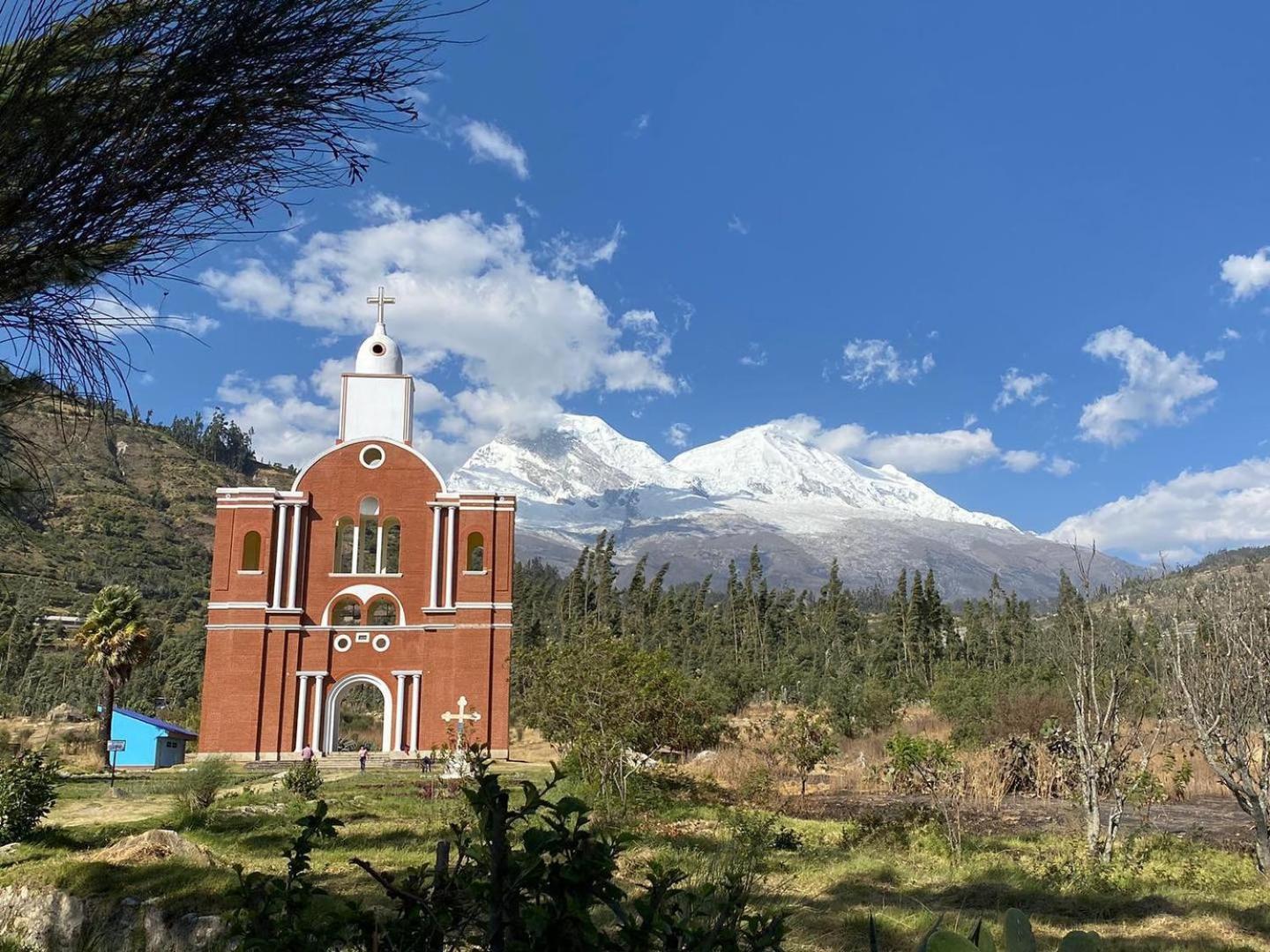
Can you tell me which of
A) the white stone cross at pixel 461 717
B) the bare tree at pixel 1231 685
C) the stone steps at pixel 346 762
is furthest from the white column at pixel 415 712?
the bare tree at pixel 1231 685

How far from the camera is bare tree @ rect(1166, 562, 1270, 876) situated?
1044cm

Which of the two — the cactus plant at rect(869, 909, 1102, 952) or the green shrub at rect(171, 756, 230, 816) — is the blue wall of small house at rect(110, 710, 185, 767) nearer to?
the green shrub at rect(171, 756, 230, 816)

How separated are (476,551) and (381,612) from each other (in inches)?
184

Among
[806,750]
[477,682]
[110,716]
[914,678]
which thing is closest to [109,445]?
[806,750]

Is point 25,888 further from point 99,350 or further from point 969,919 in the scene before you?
point 969,919

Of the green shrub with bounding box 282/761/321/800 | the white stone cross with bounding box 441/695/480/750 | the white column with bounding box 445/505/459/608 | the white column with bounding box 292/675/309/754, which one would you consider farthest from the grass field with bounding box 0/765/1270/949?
the white column with bounding box 445/505/459/608

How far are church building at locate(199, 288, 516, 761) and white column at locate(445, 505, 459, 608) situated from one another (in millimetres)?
35

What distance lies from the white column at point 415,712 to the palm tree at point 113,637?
6.75 metres

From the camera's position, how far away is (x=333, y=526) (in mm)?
26922

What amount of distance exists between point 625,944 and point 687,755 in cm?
2248

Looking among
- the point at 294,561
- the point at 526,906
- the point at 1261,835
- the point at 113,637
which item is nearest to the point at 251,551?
the point at 294,561

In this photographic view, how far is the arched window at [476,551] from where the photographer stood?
2734cm

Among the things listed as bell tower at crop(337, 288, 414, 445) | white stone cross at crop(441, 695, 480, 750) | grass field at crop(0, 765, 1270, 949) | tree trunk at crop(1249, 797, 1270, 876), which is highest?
bell tower at crop(337, 288, 414, 445)

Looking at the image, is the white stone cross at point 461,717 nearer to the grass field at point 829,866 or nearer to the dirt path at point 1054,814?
the grass field at point 829,866
